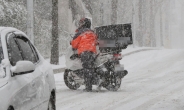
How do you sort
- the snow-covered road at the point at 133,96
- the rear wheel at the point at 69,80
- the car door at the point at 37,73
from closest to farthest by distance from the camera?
the car door at the point at 37,73, the snow-covered road at the point at 133,96, the rear wheel at the point at 69,80

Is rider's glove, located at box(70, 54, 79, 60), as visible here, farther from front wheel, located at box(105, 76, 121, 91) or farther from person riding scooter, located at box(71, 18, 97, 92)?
front wheel, located at box(105, 76, 121, 91)

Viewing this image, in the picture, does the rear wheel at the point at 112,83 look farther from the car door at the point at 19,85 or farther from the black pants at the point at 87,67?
the car door at the point at 19,85

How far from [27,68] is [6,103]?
2.42 ft

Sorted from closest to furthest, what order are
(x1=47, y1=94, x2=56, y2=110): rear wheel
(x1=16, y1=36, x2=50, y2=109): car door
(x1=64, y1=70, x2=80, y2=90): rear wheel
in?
1. (x1=16, y1=36, x2=50, y2=109): car door
2. (x1=47, y1=94, x2=56, y2=110): rear wheel
3. (x1=64, y1=70, x2=80, y2=90): rear wheel

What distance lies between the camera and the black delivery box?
46.5 feet

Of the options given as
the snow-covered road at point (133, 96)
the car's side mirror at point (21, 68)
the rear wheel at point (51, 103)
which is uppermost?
the car's side mirror at point (21, 68)

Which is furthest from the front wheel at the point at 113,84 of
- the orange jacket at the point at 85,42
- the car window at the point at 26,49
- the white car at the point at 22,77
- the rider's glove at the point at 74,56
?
the car window at the point at 26,49

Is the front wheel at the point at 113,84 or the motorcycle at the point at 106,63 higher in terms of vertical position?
the motorcycle at the point at 106,63

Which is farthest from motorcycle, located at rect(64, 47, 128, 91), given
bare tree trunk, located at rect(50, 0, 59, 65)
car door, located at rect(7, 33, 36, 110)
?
bare tree trunk, located at rect(50, 0, 59, 65)

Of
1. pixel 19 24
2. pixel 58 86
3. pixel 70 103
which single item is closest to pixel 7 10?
pixel 19 24

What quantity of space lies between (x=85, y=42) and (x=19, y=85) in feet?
25.8

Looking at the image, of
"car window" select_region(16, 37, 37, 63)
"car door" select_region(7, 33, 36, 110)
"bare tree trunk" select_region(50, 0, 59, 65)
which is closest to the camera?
"car door" select_region(7, 33, 36, 110)

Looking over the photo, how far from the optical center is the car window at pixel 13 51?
6.05 m

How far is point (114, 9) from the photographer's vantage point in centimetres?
3919
